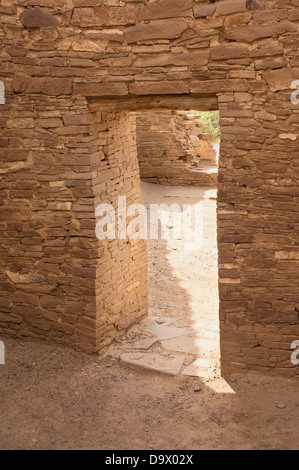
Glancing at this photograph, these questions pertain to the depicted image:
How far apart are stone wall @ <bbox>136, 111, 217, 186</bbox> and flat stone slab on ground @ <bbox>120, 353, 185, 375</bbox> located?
7454mm

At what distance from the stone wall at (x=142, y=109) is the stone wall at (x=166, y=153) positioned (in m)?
7.12

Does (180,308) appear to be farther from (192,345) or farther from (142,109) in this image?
(142,109)

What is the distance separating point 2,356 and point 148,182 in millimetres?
7686

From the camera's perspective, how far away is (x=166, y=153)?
12.8m

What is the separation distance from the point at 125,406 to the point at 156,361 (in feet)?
2.59

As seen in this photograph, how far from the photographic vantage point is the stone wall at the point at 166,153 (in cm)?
1262

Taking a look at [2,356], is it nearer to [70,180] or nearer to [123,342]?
[123,342]

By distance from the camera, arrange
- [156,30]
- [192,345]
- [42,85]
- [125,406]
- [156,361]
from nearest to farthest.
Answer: [156,30]
[125,406]
[42,85]
[156,361]
[192,345]

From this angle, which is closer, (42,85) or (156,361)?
(42,85)

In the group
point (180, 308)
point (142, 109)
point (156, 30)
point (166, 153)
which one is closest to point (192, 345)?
point (180, 308)

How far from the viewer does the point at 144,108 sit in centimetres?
530

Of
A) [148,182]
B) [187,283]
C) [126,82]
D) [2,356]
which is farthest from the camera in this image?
[148,182]

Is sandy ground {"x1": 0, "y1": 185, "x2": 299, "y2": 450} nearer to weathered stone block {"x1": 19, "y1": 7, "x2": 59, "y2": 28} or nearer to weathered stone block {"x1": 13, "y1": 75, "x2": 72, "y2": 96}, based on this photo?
weathered stone block {"x1": 13, "y1": 75, "x2": 72, "y2": 96}

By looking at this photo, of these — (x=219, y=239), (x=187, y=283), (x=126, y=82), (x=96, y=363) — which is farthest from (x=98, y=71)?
(x=187, y=283)
